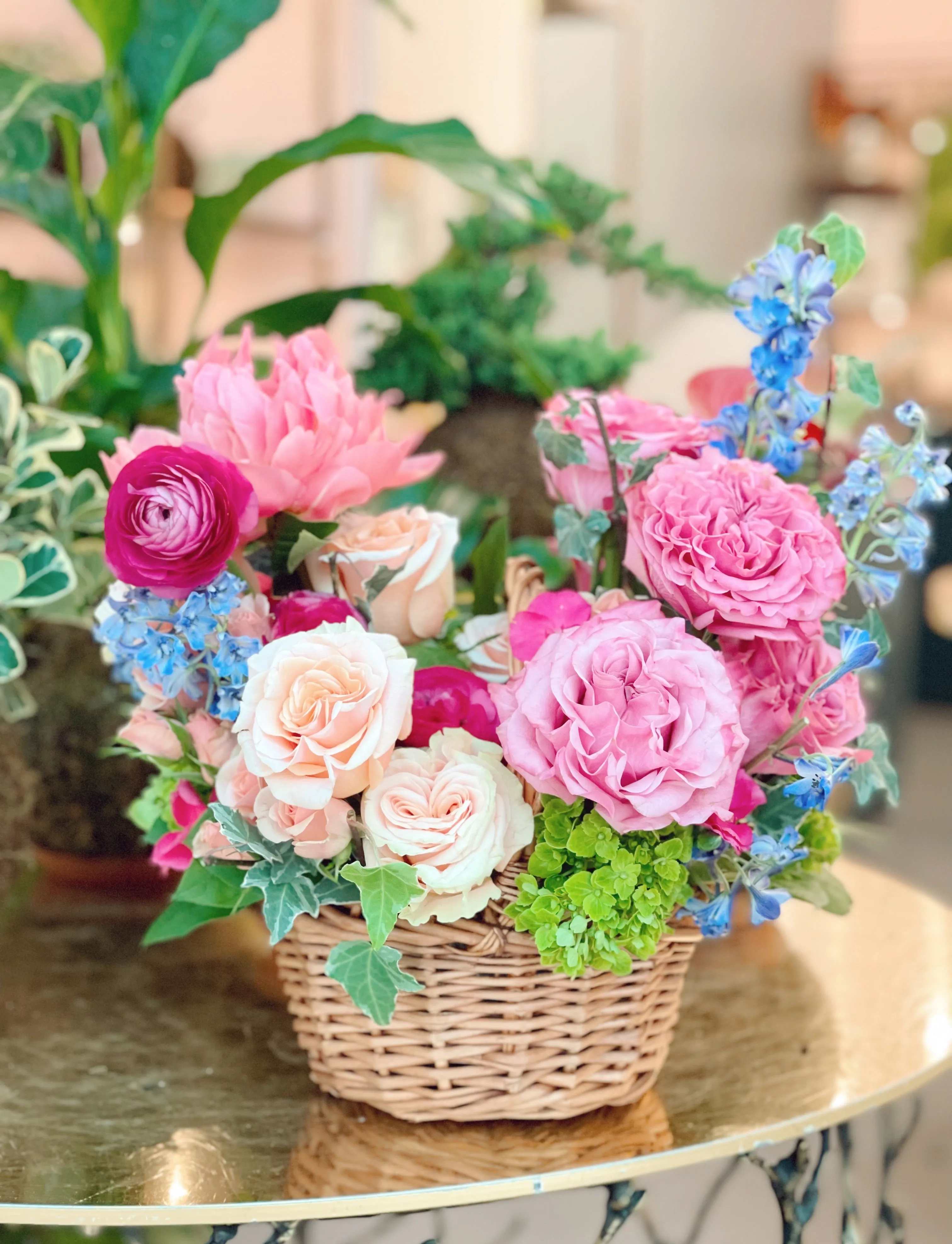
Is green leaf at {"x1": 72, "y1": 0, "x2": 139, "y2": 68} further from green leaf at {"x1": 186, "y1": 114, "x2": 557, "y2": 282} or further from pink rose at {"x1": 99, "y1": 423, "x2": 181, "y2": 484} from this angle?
pink rose at {"x1": 99, "y1": 423, "x2": 181, "y2": 484}

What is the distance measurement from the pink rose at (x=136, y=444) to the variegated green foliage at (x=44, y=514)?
161 mm

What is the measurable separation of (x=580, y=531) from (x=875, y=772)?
0.19 m

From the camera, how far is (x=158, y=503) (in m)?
0.53

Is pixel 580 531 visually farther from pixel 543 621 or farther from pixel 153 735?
pixel 153 735

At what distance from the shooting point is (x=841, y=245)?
1.99ft

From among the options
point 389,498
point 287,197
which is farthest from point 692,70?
point 389,498

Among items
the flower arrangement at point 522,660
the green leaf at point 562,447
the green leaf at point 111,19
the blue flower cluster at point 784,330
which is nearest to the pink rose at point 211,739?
the flower arrangement at point 522,660

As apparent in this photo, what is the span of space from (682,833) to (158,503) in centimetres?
26

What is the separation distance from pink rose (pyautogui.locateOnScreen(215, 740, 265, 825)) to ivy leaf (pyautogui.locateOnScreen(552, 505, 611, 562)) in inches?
7.3

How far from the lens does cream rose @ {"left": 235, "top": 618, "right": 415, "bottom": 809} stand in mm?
511

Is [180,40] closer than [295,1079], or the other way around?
[295,1079]

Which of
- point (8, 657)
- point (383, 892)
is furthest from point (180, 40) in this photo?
point (383, 892)

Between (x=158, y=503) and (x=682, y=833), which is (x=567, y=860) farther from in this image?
(x=158, y=503)

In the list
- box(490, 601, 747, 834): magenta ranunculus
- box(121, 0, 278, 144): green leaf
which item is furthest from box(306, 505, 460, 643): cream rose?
box(121, 0, 278, 144): green leaf
